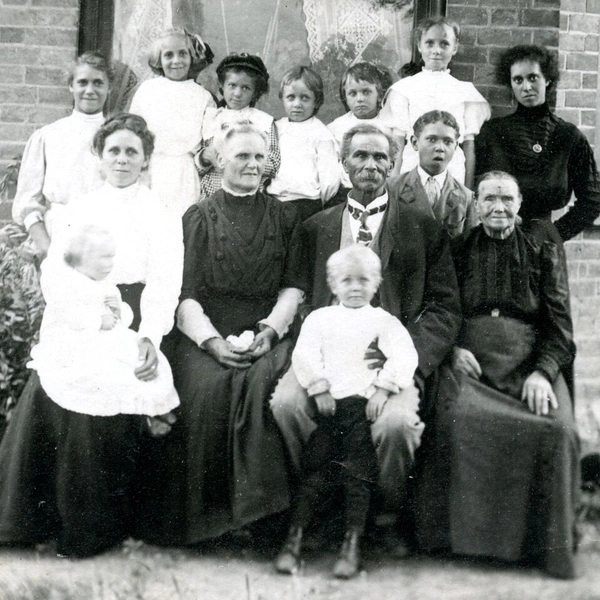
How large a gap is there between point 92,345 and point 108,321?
0.11 meters

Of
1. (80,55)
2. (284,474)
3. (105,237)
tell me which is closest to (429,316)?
(284,474)

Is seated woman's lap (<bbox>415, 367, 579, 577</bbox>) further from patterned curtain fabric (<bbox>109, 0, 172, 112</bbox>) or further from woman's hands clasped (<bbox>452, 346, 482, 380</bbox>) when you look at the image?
patterned curtain fabric (<bbox>109, 0, 172, 112</bbox>)

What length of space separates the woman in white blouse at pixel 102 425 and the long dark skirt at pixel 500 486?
1106mm

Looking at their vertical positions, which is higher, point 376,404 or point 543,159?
point 543,159

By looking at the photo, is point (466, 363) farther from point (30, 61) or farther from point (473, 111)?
point (30, 61)

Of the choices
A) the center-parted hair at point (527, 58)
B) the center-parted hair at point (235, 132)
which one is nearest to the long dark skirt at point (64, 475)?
the center-parted hair at point (235, 132)

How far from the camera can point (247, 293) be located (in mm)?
3264

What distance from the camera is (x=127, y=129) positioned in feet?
10.8

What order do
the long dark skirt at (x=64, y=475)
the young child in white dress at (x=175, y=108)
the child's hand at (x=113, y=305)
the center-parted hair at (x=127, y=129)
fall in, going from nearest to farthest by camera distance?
the long dark skirt at (x=64, y=475), the child's hand at (x=113, y=305), the center-parted hair at (x=127, y=129), the young child in white dress at (x=175, y=108)

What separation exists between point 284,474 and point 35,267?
1355 millimetres

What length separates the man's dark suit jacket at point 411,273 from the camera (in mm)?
3229

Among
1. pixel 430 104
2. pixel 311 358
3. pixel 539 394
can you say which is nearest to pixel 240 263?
pixel 311 358

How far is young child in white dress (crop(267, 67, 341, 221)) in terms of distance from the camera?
3.43 metres

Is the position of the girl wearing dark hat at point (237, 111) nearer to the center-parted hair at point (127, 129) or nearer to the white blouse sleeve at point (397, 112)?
the center-parted hair at point (127, 129)
